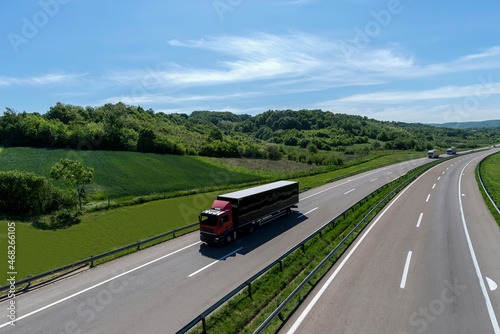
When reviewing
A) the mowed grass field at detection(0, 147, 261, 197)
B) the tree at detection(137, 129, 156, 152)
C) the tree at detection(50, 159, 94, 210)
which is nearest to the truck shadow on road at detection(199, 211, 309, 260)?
the tree at detection(50, 159, 94, 210)

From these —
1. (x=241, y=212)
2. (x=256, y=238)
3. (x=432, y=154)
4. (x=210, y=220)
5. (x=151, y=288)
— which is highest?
(x=432, y=154)

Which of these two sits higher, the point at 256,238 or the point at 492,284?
the point at 492,284

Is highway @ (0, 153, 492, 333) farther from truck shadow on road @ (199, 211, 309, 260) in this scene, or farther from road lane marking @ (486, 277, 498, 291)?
road lane marking @ (486, 277, 498, 291)

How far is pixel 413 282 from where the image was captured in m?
12.9

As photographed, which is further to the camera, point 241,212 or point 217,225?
point 241,212

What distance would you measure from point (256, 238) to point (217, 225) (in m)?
4.08

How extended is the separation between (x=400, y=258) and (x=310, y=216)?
1139cm

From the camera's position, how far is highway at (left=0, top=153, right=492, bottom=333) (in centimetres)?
1112

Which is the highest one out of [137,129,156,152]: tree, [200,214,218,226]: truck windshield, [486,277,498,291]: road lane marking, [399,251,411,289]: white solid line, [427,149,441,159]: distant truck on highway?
[137,129,156,152]: tree


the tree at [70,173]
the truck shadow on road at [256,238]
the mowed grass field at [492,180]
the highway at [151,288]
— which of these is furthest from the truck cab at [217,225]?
the mowed grass field at [492,180]

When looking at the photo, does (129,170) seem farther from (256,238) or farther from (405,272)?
(405,272)

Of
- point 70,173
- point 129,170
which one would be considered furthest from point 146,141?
point 70,173

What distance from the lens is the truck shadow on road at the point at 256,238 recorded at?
59.9 feet

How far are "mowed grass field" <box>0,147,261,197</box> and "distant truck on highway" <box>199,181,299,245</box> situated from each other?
21.2 metres
